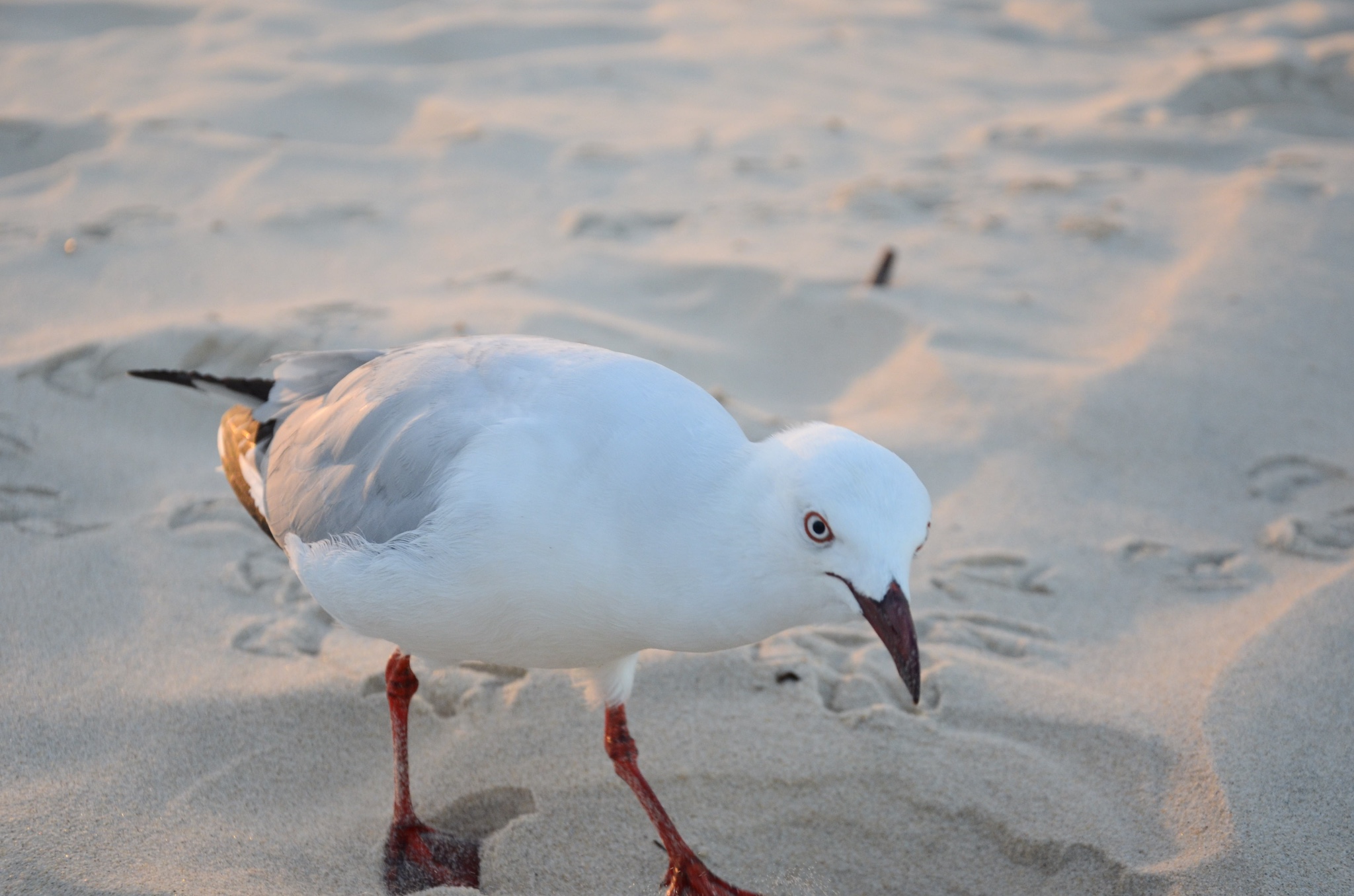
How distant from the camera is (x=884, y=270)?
5.02 m

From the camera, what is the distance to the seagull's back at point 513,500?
82.8 inches

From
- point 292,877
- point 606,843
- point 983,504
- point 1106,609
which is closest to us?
point 292,877

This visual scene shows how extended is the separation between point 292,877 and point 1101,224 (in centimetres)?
482

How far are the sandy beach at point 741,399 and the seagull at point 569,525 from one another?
32 cm

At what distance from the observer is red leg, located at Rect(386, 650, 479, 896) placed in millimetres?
2459

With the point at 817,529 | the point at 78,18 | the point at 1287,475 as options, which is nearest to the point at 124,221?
the point at 78,18

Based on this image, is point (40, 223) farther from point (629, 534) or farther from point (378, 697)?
point (629, 534)

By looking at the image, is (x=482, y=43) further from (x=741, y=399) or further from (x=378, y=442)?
(x=378, y=442)

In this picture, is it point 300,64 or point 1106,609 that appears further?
point 300,64

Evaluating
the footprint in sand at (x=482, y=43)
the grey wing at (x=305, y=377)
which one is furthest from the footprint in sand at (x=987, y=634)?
the footprint in sand at (x=482, y=43)

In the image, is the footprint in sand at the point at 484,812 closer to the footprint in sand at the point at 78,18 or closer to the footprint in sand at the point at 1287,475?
the footprint in sand at the point at 1287,475

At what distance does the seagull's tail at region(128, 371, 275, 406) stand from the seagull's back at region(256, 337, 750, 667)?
0.49 m

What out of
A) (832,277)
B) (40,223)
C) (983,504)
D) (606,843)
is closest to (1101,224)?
(832,277)

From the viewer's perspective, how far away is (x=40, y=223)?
17.0ft
